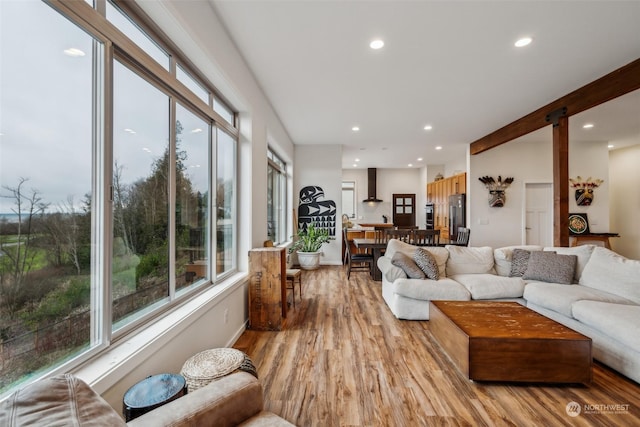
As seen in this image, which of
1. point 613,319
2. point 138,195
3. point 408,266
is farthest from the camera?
point 408,266

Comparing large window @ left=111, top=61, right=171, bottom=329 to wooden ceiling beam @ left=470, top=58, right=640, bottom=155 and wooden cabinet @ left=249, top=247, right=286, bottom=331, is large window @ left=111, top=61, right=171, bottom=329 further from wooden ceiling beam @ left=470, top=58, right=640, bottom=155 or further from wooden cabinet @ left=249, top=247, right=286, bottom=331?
wooden ceiling beam @ left=470, top=58, right=640, bottom=155

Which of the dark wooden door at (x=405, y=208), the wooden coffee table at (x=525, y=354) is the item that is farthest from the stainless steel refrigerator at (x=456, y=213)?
the wooden coffee table at (x=525, y=354)

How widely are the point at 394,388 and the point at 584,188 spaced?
23.4ft

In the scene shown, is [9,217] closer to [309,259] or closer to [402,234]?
[402,234]

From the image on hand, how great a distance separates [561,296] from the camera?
2.88 meters

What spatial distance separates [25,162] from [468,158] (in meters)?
7.56

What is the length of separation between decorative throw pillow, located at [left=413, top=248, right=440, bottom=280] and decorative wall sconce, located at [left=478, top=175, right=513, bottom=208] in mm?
3954

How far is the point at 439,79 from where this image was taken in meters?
3.55

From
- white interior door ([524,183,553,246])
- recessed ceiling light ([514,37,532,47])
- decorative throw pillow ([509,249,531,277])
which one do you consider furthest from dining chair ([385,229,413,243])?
white interior door ([524,183,553,246])

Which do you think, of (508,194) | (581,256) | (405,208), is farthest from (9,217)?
(405,208)

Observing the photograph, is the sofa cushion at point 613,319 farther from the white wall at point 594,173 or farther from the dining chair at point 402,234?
the white wall at point 594,173

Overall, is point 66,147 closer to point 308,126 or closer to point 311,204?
point 308,126

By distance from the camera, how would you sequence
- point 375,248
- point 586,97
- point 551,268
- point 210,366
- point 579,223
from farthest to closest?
point 579,223 → point 375,248 → point 586,97 → point 551,268 → point 210,366

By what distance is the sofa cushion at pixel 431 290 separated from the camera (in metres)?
3.29
